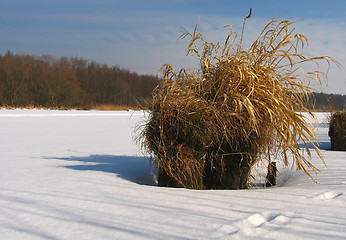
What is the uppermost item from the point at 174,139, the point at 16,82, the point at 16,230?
the point at 16,82

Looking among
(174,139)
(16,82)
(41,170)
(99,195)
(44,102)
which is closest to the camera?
(99,195)

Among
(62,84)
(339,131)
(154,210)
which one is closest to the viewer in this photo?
(154,210)

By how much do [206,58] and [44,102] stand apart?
818 inches

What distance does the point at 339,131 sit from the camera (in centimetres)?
500

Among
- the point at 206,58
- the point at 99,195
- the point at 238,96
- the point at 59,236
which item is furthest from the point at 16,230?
the point at 206,58

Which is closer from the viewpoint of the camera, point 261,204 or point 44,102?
point 261,204

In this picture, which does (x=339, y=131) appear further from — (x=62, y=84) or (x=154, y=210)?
(x=62, y=84)

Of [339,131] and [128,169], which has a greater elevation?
[339,131]

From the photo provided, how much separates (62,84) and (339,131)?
20.3 meters

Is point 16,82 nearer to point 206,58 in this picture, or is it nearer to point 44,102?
point 44,102

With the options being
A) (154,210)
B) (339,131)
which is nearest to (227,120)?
(154,210)

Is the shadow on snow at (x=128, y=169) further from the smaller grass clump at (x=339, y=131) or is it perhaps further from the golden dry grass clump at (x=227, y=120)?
the smaller grass clump at (x=339, y=131)

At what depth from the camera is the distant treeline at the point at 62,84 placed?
63.4ft

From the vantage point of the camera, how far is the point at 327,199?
5.52 feet
